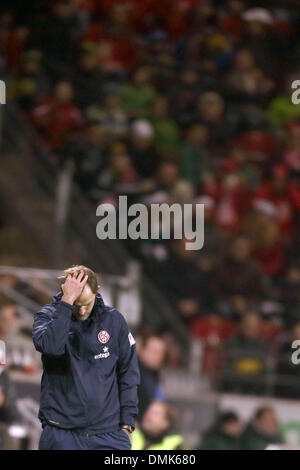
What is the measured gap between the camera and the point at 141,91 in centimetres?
1242

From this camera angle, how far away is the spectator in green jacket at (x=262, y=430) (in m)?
9.53

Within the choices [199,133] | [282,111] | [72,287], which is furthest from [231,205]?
[72,287]

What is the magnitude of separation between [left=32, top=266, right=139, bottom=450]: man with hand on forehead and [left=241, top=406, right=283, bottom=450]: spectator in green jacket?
153 inches

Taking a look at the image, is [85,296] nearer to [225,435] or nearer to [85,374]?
[85,374]

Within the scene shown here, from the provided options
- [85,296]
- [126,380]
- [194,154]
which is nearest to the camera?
[85,296]

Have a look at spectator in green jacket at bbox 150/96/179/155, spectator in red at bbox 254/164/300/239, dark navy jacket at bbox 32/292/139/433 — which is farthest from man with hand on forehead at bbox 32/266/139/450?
spectator in green jacket at bbox 150/96/179/155

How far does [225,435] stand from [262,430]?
0.33 meters

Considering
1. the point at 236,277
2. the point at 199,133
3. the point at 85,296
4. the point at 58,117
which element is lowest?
the point at 85,296

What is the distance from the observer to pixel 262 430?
9594 mm

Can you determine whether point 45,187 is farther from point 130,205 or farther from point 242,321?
point 242,321

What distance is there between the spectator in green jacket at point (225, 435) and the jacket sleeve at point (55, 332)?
4229 mm

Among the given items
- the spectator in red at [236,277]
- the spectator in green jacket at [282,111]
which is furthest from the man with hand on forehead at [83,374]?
the spectator in green jacket at [282,111]
